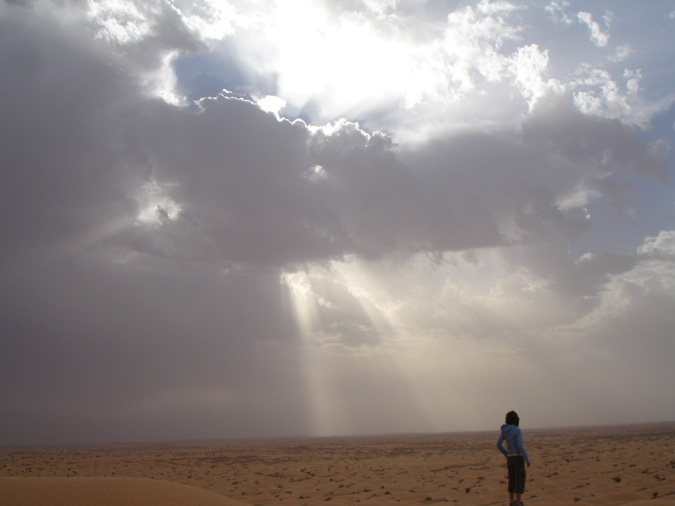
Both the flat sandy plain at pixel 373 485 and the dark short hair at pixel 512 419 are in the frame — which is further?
the dark short hair at pixel 512 419

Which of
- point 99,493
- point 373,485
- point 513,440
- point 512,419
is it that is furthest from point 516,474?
point 373,485

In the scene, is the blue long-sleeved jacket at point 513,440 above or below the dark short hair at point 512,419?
below

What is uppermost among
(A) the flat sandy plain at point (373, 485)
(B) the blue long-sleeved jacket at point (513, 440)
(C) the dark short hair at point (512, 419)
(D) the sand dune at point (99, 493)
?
(C) the dark short hair at point (512, 419)

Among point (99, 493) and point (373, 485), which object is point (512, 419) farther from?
point (373, 485)

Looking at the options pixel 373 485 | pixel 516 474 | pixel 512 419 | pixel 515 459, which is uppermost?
pixel 512 419

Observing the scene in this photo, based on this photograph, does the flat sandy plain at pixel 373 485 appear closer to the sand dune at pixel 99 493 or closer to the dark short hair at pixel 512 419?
the sand dune at pixel 99 493

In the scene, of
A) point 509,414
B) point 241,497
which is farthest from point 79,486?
point 509,414

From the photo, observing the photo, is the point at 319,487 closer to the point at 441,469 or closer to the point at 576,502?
the point at 441,469

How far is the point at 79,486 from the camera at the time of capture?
10.8m

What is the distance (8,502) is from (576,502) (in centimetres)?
1471

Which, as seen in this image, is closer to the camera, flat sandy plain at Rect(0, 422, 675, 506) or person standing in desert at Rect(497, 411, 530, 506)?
flat sandy plain at Rect(0, 422, 675, 506)

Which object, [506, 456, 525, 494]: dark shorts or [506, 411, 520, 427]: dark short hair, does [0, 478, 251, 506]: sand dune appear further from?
[506, 411, 520, 427]: dark short hair

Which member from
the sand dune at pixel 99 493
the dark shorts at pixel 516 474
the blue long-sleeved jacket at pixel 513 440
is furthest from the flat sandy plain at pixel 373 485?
the blue long-sleeved jacket at pixel 513 440

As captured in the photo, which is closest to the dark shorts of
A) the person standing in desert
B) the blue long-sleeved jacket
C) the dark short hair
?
the person standing in desert
